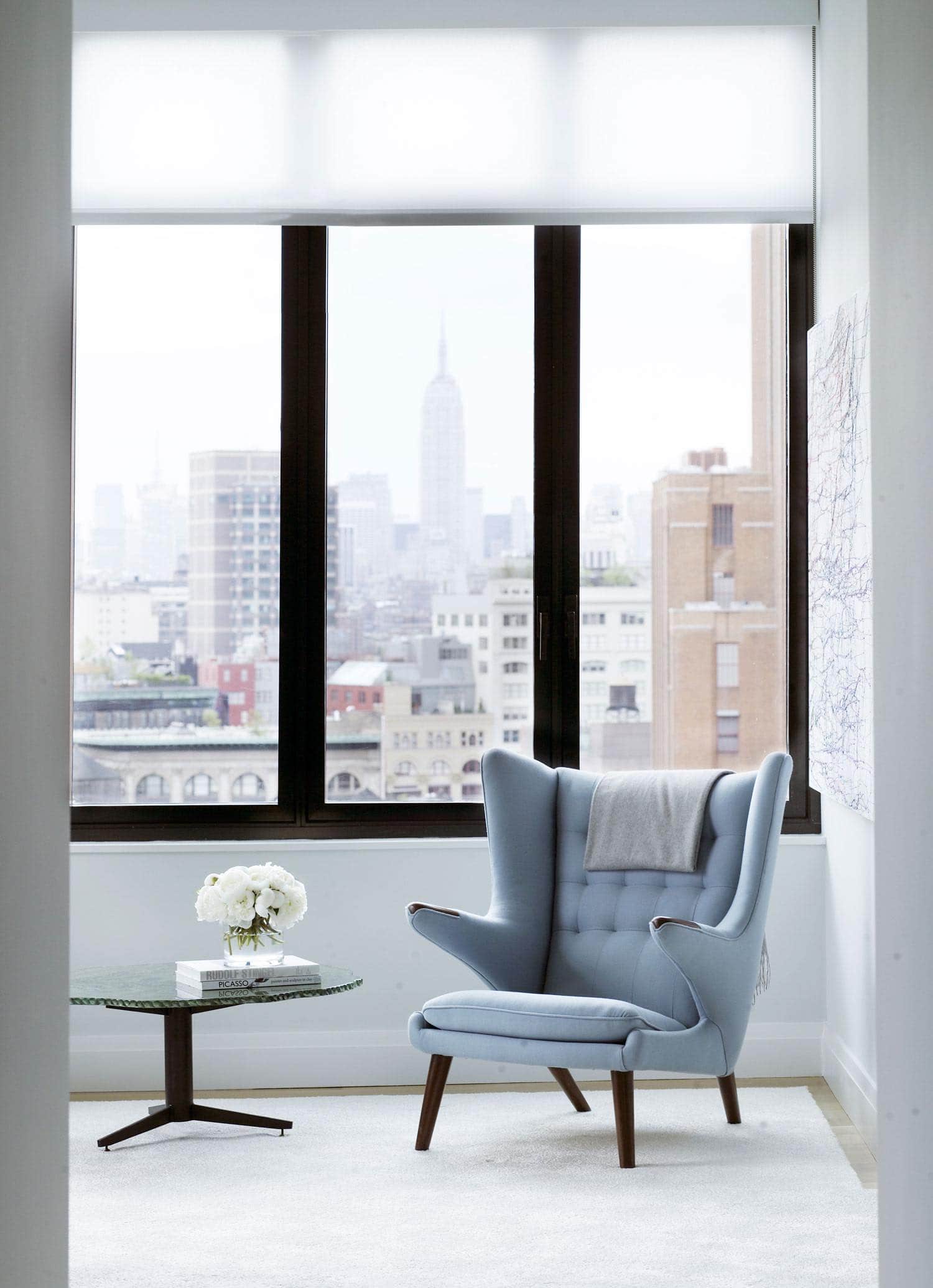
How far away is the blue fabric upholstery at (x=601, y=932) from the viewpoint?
10.8 ft

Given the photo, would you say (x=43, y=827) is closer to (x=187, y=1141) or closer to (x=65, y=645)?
(x=65, y=645)

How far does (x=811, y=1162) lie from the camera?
3.36m

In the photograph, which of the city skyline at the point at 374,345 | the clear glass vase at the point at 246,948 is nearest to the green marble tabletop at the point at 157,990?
the clear glass vase at the point at 246,948

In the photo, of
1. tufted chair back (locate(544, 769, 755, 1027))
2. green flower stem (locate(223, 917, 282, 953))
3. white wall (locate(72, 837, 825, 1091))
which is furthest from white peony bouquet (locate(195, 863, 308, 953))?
tufted chair back (locate(544, 769, 755, 1027))

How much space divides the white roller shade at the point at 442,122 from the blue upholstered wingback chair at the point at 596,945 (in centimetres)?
187

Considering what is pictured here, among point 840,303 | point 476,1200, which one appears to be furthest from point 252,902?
point 840,303

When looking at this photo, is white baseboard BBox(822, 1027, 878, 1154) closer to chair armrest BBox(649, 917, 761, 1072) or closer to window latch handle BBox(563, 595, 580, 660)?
chair armrest BBox(649, 917, 761, 1072)

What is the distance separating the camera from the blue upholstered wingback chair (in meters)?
3.28

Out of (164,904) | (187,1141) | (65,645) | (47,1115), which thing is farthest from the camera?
(164,904)

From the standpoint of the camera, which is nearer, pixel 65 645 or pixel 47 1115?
pixel 47 1115

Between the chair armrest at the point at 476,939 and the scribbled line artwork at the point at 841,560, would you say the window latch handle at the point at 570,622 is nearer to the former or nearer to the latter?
the scribbled line artwork at the point at 841,560

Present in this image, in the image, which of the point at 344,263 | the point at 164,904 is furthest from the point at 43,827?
the point at 344,263

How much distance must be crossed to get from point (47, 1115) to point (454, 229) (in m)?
3.60

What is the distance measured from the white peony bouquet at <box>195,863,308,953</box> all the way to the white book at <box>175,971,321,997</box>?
0.14 m
